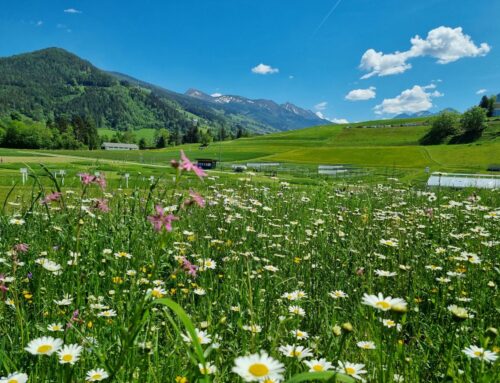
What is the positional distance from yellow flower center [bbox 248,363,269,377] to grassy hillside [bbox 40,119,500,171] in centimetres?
3437

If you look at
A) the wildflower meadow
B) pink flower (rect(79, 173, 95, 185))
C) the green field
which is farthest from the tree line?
pink flower (rect(79, 173, 95, 185))

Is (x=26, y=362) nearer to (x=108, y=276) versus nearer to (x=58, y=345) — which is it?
(x=58, y=345)

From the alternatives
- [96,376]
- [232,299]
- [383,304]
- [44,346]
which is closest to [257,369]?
[383,304]

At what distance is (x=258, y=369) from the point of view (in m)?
1.30

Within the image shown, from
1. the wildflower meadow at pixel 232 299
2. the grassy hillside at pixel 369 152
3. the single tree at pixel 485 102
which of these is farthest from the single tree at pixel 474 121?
the wildflower meadow at pixel 232 299

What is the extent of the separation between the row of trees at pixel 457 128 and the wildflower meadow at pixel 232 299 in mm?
127809

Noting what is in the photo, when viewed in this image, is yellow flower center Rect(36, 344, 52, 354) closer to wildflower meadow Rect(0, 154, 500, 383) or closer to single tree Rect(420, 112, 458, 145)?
wildflower meadow Rect(0, 154, 500, 383)

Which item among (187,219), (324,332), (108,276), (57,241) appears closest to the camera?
(324,332)

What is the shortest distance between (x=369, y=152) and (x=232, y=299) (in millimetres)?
99639

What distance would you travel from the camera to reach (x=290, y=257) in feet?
16.0

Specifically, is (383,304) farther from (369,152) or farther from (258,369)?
(369,152)

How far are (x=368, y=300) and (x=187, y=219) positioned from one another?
5.17 meters

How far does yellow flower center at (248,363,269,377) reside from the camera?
4.13 feet

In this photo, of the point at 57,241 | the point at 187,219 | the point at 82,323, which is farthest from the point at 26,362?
the point at 187,219
